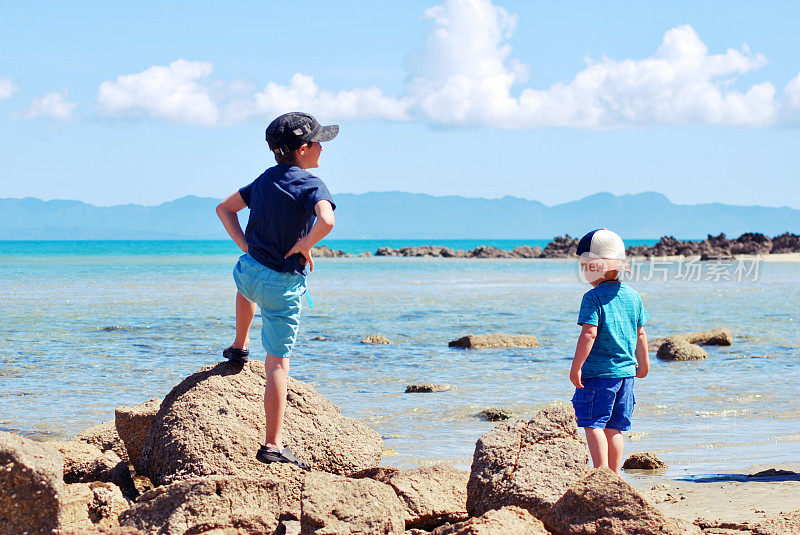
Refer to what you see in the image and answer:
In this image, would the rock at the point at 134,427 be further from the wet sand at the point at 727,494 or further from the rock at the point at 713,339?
the rock at the point at 713,339

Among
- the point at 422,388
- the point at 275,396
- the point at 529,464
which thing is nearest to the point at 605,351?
the point at 529,464

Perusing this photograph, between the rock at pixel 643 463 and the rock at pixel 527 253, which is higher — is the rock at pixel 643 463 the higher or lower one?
the lower one

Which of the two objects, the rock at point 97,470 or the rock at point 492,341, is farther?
the rock at point 492,341

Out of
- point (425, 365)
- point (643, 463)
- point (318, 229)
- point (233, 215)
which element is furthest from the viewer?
point (425, 365)

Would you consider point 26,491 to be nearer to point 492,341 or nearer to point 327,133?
point 327,133

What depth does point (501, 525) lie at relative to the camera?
3633mm

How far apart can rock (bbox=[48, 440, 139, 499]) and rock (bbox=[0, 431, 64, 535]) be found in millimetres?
1008

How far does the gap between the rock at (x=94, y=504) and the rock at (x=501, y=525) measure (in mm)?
1631

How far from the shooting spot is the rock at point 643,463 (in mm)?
6145

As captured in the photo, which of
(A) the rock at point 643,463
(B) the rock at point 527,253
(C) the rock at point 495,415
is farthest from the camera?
(B) the rock at point 527,253

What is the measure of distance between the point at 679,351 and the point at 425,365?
12.4 ft

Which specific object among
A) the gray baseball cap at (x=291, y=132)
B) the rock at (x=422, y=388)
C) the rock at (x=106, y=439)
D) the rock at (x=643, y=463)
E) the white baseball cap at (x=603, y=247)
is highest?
the gray baseball cap at (x=291, y=132)

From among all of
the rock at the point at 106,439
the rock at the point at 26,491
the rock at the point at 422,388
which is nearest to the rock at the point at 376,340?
the rock at the point at 422,388

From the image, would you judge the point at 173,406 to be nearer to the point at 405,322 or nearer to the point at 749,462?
the point at 749,462
